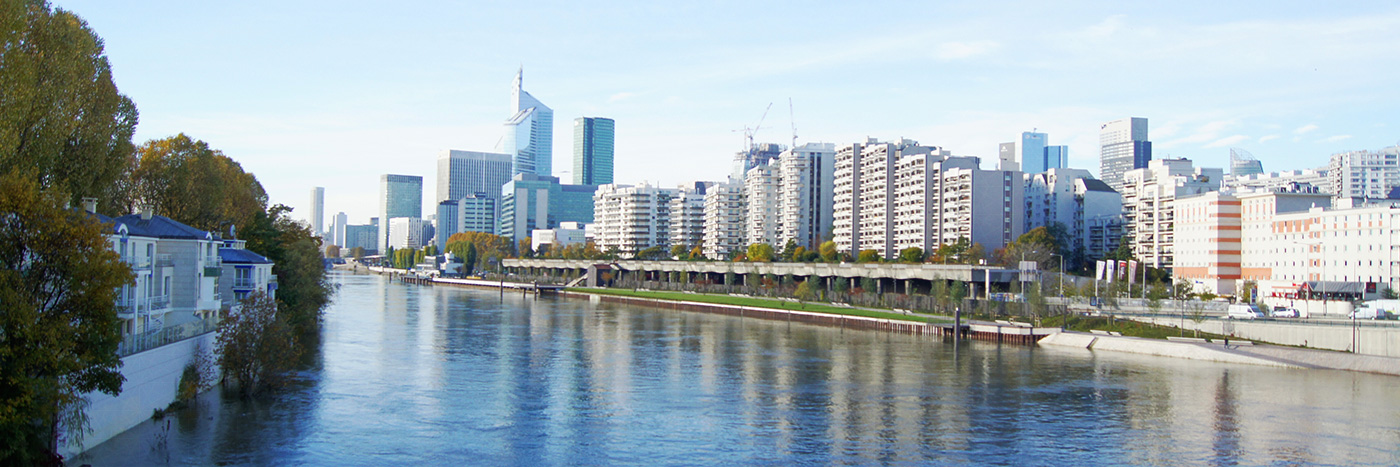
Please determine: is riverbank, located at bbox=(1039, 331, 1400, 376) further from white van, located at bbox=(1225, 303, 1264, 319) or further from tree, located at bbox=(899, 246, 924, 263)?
tree, located at bbox=(899, 246, 924, 263)

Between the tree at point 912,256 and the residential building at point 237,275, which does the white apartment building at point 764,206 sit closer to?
the tree at point 912,256

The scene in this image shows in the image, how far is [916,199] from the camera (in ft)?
462

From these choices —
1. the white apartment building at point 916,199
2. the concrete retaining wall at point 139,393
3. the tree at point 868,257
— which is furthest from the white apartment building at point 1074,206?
the concrete retaining wall at point 139,393

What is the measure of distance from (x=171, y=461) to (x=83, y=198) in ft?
42.4

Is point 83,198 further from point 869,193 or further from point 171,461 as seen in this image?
point 869,193

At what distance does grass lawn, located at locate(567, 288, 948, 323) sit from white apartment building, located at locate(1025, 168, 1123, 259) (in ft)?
184

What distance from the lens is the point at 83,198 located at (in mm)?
35500

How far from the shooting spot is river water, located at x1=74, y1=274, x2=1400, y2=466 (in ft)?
101

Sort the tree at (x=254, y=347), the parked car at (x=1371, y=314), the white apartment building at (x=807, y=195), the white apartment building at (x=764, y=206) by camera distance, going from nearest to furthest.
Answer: the tree at (x=254, y=347)
the parked car at (x=1371, y=314)
the white apartment building at (x=807, y=195)
the white apartment building at (x=764, y=206)

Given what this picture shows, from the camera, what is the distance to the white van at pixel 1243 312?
6438 cm

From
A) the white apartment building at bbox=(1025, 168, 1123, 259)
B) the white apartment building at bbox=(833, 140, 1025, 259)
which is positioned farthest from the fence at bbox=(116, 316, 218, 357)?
the white apartment building at bbox=(1025, 168, 1123, 259)

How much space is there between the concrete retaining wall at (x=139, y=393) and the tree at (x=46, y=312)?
9.24ft

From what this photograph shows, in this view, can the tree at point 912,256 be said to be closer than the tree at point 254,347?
No

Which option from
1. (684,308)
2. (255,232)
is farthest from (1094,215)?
(255,232)
